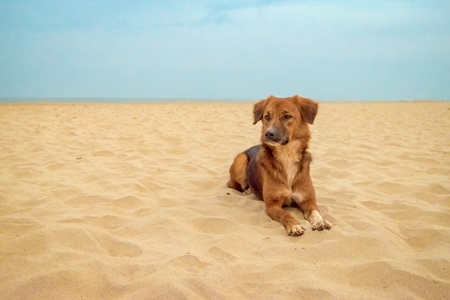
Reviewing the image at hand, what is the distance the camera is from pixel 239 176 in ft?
17.2

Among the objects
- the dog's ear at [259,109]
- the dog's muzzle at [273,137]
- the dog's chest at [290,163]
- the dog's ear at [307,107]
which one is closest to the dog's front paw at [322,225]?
the dog's chest at [290,163]

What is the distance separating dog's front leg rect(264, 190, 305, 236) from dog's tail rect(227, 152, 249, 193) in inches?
38.8

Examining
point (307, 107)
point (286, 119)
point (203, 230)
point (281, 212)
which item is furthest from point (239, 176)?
point (203, 230)

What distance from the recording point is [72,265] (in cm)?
276

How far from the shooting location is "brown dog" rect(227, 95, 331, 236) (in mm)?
4211

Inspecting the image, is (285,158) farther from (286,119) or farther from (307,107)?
(307,107)

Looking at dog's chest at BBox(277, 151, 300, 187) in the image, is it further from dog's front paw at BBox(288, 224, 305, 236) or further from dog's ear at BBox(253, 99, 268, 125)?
dog's front paw at BBox(288, 224, 305, 236)

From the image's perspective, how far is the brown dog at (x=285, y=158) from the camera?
4211 millimetres

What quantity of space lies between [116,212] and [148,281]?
1.66m

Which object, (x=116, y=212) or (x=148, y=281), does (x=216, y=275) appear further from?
(x=116, y=212)

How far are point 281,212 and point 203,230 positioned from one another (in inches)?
31.3

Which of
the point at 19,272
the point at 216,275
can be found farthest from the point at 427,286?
the point at 19,272

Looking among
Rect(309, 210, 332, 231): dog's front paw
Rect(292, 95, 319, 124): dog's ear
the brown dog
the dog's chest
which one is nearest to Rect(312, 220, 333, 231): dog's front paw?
Rect(309, 210, 332, 231): dog's front paw

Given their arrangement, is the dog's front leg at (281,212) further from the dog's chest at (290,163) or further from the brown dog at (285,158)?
the dog's chest at (290,163)
